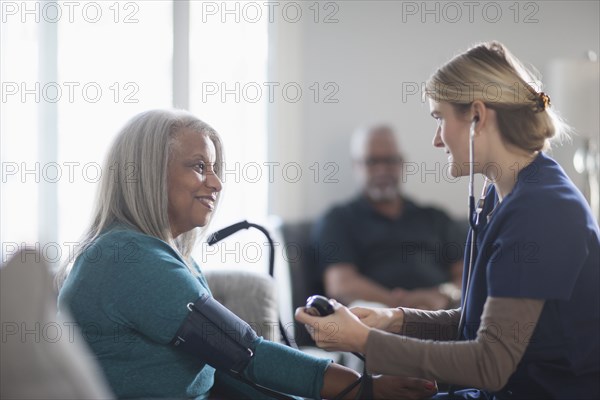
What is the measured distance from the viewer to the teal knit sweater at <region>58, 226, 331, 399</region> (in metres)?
1.44

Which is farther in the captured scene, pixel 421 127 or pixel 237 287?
pixel 421 127

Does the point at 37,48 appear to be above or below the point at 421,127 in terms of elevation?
above

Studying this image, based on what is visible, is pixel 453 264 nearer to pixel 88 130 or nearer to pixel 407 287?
pixel 407 287

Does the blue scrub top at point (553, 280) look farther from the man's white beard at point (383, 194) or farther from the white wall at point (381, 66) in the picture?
the white wall at point (381, 66)

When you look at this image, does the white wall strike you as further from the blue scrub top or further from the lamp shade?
the blue scrub top

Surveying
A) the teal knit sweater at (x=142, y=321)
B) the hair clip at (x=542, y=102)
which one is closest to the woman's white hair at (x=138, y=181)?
the teal knit sweater at (x=142, y=321)

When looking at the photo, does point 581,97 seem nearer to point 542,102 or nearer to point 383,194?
point 383,194

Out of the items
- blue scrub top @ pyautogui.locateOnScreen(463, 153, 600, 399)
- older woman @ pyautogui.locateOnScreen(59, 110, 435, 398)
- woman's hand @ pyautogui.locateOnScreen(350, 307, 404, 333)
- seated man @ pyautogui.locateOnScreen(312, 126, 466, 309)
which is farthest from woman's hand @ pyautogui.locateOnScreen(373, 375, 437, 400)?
seated man @ pyautogui.locateOnScreen(312, 126, 466, 309)

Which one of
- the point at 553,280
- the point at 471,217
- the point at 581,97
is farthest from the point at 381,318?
the point at 581,97

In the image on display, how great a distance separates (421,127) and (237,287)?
216 centimetres

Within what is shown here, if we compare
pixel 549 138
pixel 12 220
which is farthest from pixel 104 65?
pixel 549 138

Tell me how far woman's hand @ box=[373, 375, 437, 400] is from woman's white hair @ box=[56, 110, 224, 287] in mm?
564

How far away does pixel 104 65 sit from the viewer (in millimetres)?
3186

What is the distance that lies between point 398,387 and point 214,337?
1.31ft
